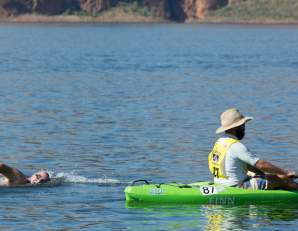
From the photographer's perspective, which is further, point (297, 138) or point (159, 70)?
point (159, 70)

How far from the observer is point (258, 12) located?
191125mm

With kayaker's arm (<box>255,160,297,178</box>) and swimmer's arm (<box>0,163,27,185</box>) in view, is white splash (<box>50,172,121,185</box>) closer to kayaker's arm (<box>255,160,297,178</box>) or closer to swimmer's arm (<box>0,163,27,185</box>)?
swimmer's arm (<box>0,163,27,185</box>)

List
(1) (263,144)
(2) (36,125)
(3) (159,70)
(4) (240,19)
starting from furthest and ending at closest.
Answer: (4) (240,19), (3) (159,70), (2) (36,125), (1) (263,144)

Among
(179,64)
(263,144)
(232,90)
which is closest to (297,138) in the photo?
(263,144)

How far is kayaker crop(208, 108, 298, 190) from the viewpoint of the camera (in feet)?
58.5

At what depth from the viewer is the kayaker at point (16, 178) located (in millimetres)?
20703

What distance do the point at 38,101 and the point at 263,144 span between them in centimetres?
1407

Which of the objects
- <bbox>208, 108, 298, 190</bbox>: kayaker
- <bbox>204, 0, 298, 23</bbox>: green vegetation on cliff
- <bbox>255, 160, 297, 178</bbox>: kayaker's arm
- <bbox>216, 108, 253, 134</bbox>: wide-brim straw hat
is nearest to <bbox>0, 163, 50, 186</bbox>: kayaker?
<bbox>208, 108, 298, 190</bbox>: kayaker

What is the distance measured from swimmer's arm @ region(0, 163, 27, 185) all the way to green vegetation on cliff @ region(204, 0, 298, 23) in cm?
16962

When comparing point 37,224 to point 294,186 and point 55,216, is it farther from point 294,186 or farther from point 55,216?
point 294,186

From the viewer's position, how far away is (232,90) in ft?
155

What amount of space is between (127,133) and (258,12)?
162 meters

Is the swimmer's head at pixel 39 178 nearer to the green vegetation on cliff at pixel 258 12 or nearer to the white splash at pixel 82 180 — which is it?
the white splash at pixel 82 180

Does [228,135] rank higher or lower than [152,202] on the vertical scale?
higher
